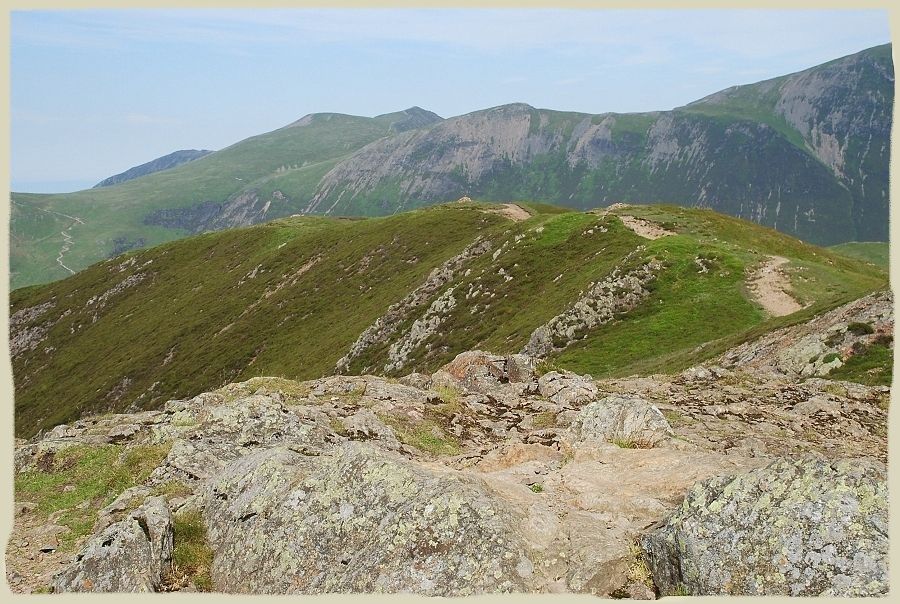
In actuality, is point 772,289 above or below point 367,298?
above

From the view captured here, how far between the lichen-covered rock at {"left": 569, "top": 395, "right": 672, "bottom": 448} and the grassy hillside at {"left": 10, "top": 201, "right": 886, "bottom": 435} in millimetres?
26228

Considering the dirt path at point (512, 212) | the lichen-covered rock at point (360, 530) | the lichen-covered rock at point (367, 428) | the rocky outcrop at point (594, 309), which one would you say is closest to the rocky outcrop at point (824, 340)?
the rocky outcrop at point (594, 309)

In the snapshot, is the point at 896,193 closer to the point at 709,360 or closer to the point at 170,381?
the point at 709,360

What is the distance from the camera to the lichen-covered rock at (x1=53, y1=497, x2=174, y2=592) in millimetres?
11258

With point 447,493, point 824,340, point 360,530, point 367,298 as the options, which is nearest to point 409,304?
point 367,298

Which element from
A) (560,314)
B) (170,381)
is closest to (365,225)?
(170,381)

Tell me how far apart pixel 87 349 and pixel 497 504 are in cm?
16304

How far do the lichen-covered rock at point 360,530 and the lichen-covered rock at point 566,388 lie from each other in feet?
46.1

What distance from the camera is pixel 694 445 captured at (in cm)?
1884

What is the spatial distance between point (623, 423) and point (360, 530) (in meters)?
10.9

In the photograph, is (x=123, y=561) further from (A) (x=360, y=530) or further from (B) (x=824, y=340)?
(B) (x=824, y=340)

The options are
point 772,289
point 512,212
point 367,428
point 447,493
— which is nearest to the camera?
point 447,493

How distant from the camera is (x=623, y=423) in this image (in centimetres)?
1909

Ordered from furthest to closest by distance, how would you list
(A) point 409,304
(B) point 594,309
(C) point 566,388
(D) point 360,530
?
(A) point 409,304 < (B) point 594,309 < (C) point 566,388 < (D) point 360,530
